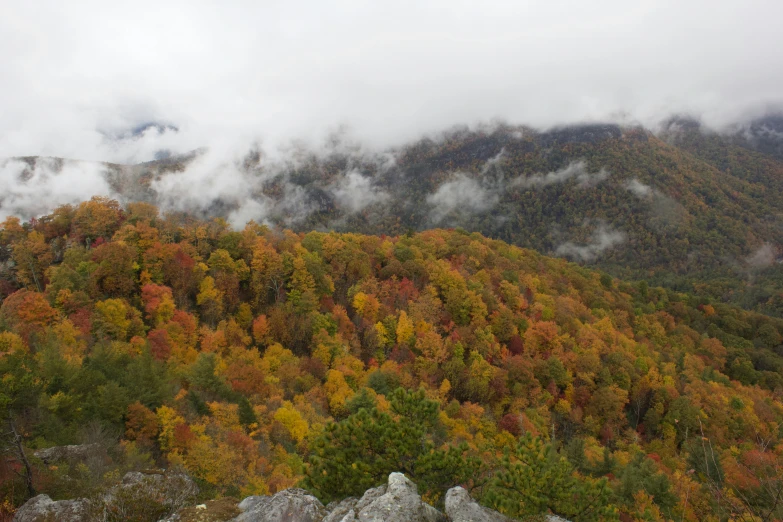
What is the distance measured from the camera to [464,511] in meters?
13.5

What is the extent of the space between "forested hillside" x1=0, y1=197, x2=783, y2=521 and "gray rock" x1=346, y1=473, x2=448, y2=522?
315 cm

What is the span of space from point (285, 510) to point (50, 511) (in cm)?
971

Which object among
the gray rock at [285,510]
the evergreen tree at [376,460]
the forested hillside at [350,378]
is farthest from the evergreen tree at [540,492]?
the gray rock at [285,510]

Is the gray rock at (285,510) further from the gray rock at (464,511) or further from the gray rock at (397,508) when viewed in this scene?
the gray rock at (464,511)

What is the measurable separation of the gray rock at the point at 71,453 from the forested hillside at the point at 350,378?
2.52 feet

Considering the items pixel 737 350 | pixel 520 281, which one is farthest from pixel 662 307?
pixel 520 281

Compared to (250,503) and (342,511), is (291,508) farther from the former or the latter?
(250,503)

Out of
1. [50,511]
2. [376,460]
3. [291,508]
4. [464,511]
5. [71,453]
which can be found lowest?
[71,453]

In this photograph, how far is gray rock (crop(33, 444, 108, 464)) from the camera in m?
22.8

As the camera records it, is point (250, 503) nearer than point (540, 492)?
Yes

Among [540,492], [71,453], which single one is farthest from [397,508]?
[71,453]

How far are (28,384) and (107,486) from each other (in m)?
8.56

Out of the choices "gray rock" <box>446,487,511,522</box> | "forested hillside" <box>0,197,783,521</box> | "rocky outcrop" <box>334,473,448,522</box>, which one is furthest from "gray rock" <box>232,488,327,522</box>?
"gray rock" <box>446,487,511,522</box>

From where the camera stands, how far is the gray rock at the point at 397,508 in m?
12.8
